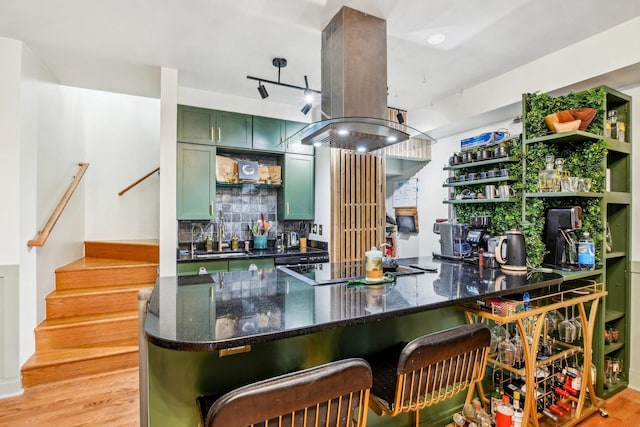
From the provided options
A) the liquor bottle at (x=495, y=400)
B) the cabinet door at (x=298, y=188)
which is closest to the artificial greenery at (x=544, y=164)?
the liquor bottle at (x=495, y=400)

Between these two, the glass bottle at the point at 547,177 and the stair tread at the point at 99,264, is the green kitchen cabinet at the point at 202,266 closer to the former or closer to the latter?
the stair tread at the point at 99,264

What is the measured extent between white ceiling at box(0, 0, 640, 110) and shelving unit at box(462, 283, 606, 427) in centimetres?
195

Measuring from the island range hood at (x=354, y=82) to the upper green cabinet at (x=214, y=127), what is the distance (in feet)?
5.60

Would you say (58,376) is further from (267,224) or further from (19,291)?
(267,224)

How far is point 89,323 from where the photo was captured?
2.94 meters

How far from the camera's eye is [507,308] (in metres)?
1.67

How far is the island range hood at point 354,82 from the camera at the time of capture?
6.88 feet

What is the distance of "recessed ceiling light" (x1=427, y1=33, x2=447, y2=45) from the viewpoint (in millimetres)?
2529

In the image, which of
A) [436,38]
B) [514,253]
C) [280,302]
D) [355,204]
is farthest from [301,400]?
[355,204]

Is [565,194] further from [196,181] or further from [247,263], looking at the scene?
[196,181]

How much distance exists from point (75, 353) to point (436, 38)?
4.07 meters

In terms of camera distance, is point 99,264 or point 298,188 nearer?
point 99,264

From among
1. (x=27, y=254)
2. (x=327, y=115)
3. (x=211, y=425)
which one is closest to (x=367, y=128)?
(x=327, y=115)

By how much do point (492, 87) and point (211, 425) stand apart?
3750 mm
